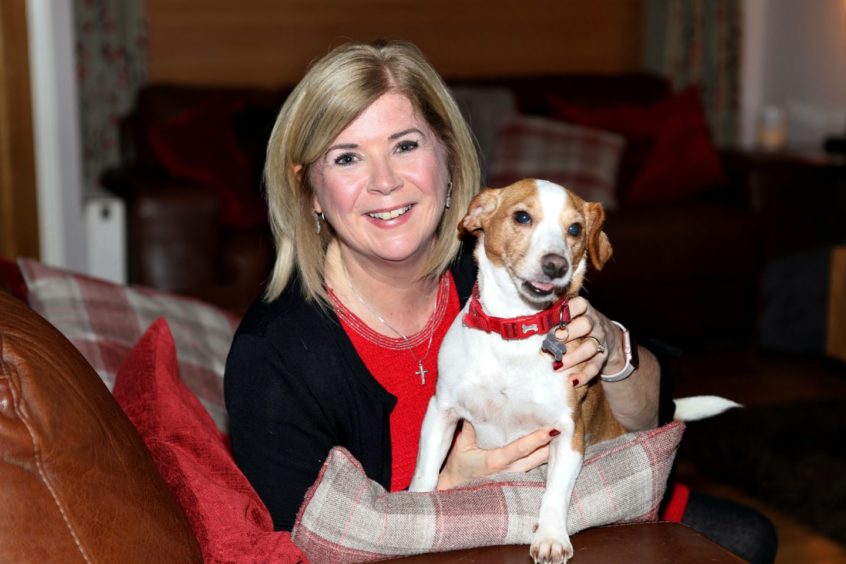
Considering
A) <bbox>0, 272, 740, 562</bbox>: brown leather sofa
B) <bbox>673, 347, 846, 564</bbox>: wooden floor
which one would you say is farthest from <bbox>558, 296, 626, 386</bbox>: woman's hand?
<bbox>673, 347, 846, 564</bbox>: wooden floor

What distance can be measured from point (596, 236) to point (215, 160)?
316 cm

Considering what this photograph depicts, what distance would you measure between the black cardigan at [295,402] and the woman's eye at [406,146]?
0.95 feet

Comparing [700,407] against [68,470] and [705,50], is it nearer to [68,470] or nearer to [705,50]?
[68,470]

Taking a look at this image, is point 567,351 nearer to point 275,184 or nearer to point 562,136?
point 275,184

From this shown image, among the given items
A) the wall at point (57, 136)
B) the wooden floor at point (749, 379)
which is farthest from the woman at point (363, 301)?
the wall at point (57, 136)

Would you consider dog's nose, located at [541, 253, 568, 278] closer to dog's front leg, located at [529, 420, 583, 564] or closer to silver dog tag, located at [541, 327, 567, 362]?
silver dog tag, located at [541, 327, 567, 362]

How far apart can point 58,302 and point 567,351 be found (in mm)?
925

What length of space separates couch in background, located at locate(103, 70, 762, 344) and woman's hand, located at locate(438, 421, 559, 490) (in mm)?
2459

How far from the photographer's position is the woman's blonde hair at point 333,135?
65.9 inches

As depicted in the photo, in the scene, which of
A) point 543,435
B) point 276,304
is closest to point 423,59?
point 276,304

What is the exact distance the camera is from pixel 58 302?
6.23 feet

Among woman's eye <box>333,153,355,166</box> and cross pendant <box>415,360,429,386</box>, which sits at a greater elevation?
woman's eye <box>333,153,355,166</box>

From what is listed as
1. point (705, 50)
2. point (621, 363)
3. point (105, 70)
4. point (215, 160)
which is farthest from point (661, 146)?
point (621, 363)

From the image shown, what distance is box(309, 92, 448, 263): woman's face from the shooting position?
1690 mm
